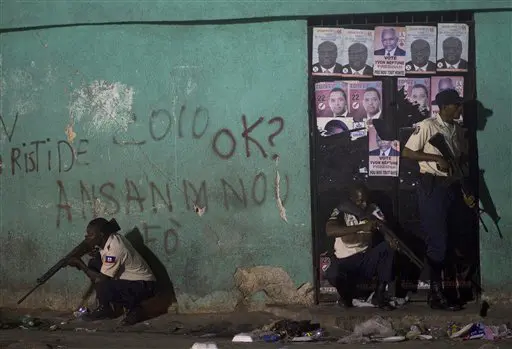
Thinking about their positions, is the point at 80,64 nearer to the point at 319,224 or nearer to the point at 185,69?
the point at 185,69

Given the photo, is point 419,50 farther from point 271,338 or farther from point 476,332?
point 271,338

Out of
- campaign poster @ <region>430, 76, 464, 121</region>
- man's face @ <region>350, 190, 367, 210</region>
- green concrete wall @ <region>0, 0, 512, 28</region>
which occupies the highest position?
green concrete wall @ <region>0, 0, 512, 28</region>

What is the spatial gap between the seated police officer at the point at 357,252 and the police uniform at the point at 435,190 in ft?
1.17

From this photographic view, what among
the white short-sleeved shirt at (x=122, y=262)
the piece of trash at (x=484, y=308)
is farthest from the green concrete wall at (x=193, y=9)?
the piece of trash at (x=484, y=308)

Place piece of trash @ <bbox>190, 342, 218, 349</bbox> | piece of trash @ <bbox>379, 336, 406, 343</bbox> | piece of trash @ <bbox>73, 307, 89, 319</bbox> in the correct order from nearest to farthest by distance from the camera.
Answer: piece of trash @ <bbox>190, 342, 218, 349</bbox>, piece of trash @ <bbox>379, 336, 406, 343</bbox>, piece of trash @ <bbox>73, 307, 89, 319</bbox>

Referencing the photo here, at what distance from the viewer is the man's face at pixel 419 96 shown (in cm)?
727

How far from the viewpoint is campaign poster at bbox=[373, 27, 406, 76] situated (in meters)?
7.27

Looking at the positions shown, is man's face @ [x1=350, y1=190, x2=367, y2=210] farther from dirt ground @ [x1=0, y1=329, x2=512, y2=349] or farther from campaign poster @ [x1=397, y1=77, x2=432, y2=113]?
dirt ground @ [x1=0, y1=329, x2=512, y2=349]

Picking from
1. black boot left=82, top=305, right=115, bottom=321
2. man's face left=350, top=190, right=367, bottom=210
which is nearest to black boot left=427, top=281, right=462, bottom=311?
man's face left=350, top=190, right=367, bottom=210

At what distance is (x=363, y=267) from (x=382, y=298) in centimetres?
30

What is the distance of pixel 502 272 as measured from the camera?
23.9 feet

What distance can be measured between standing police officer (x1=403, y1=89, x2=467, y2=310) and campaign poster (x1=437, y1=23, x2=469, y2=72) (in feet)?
0.91

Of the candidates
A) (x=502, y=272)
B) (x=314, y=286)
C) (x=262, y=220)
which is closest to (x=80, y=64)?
(x=262, y=220)

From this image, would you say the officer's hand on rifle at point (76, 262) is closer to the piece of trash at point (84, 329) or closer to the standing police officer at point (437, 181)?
the piece of trash at point (84, 329)
